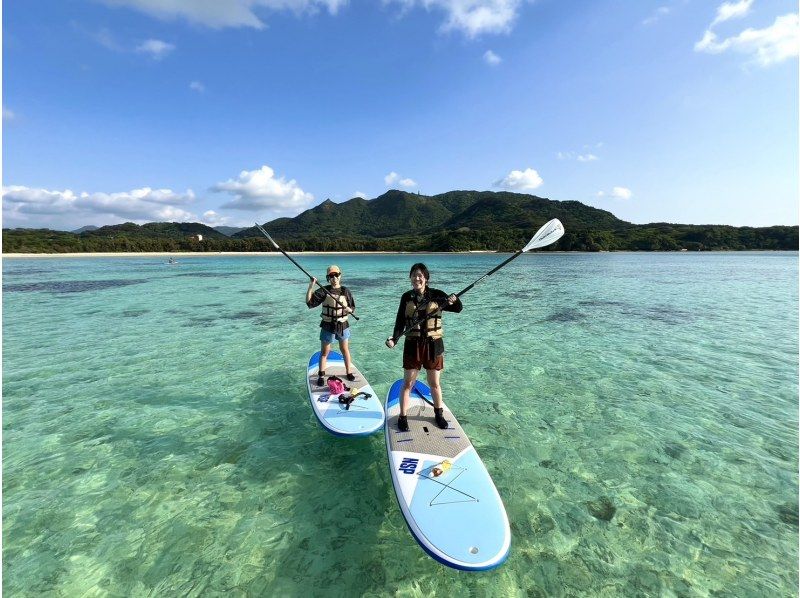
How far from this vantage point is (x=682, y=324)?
61.8 ft

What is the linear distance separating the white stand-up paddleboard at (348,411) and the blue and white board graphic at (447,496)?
1.50ft

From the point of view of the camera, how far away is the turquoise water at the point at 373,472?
471 cm

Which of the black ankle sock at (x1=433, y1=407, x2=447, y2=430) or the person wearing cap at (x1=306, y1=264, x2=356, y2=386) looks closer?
the black ankle sock at (x1=433, y1=407, x2=447, y2=430)

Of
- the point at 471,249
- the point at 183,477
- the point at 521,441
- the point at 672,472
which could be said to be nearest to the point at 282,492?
the point at 183,477

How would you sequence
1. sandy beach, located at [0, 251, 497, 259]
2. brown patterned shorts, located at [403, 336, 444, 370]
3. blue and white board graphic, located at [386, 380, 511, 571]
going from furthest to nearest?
1. sandy beach, located at [0, 251, 497, 259]
2. brown patterned shorts, located at [403, 336, 444, 370]
3. blue and white board graphic, located at [386, 380, 511, 571]

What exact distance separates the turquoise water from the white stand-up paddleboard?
2.02 feet

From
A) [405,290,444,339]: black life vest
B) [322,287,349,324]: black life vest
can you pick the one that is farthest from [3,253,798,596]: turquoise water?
[405,290,444,339]: black life vest

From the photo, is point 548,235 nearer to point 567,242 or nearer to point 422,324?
point 422,324

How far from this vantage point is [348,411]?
7.77 m

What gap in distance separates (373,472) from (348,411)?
154cm

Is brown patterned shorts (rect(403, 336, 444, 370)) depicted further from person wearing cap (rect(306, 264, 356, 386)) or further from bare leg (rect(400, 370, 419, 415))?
person wearing cap (rect(306, 264, 356, 386))

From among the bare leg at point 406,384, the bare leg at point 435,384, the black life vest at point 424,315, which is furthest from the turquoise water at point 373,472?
the black life vest at point 424,315

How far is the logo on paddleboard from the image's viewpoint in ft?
18.5

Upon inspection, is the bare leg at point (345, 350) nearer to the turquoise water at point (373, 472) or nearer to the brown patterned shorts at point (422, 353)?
the turquoise water at point (373, 472)
